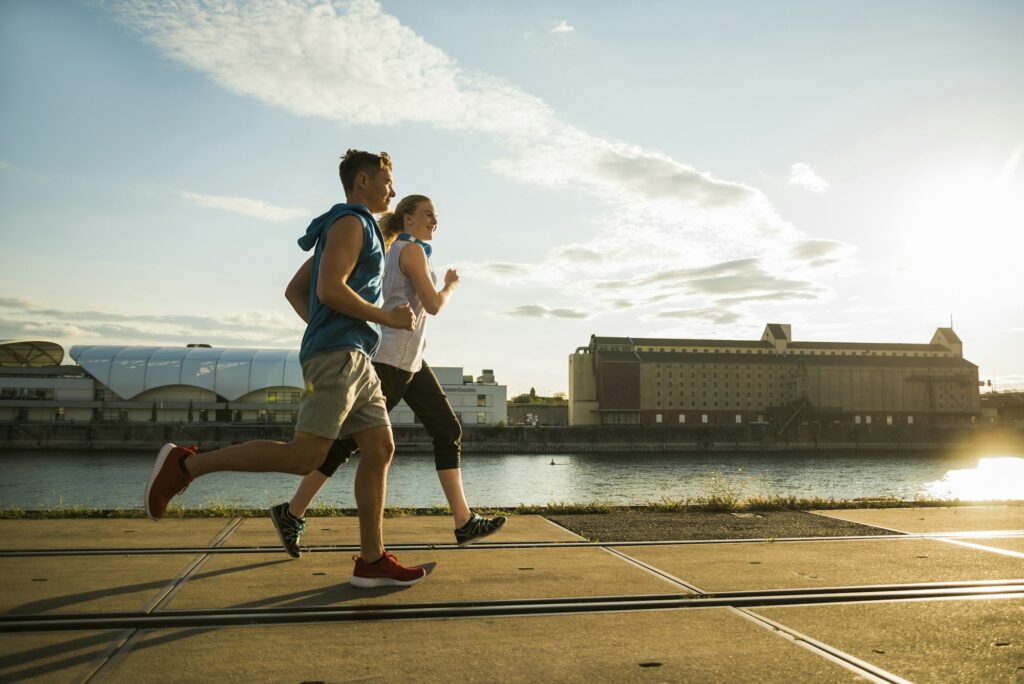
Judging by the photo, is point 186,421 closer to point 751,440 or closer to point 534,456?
point 534,456

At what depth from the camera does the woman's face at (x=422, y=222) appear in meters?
3.54

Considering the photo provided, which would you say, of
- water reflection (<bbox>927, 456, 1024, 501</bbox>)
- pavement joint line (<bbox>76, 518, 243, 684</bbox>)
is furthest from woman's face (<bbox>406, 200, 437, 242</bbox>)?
water reflection (<bbox>927, 456, 1024, 501</bbox>)

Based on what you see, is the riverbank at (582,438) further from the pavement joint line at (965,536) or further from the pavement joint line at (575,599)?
the pavement joint line at (575,599)

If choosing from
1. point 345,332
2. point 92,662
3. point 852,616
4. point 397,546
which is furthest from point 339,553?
point 852,616

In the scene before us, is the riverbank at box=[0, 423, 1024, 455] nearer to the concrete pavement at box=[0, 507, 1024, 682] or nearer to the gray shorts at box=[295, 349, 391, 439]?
the concrete pavement at box=[0, 507, 1024, 682]

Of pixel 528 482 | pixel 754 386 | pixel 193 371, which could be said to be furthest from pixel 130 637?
pixel 754 386

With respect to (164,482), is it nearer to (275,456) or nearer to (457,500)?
(275,456)

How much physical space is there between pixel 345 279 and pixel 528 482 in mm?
36615

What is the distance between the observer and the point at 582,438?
74.2m

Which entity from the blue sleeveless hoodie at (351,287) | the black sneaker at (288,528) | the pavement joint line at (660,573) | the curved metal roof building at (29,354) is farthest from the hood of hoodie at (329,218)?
the curved metal roof building at (29,354)

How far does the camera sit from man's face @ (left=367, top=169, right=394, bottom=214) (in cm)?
302

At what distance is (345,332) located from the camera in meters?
2.75

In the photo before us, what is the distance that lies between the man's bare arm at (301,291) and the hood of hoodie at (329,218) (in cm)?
19

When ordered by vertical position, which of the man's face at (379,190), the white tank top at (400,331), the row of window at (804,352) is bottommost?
the white tank top at (400,331)
